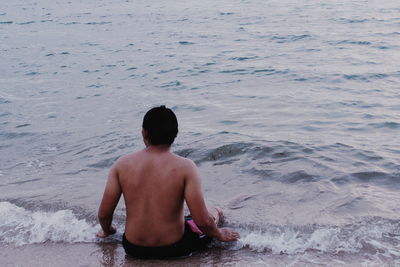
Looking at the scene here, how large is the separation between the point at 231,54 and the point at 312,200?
1161cm

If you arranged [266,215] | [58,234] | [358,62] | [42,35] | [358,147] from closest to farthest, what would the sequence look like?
1. [58,234]
2. [266,215]
3. [358,147]
4. [358,62]
5. [42,35]

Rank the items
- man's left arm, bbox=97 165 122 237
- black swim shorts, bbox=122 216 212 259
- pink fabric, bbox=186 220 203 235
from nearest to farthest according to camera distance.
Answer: man's left arm, bbox=97 165 122 237 → black swim shorts, bbox=122 216 212 259 → pink fabric, bbox=186 220 203 235

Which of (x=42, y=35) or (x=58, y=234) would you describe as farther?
(x=42, y=35)

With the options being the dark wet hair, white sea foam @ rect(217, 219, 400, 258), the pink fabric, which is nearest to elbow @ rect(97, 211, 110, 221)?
the pink fabric

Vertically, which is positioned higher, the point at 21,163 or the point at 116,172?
the point at 116,172

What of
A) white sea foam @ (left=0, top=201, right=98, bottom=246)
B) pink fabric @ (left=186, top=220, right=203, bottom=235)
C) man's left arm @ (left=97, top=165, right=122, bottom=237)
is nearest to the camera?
man's left arm @ (left=97, top=165, right=122, bottom=237)

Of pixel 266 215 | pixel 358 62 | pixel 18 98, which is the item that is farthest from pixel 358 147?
pixel 18 98

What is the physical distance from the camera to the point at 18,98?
11734 millimetres

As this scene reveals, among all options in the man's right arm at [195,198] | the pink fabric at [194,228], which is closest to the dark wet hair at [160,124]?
the man's right arm at [195,198]

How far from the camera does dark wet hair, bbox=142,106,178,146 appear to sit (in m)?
3.37

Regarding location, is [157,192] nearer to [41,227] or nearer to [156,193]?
[156,193]

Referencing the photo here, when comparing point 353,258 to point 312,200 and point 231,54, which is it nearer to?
point 312,200

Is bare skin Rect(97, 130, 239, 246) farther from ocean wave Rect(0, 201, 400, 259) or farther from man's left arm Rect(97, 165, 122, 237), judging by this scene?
ocean wave Rect(0, 201, 400, 259)

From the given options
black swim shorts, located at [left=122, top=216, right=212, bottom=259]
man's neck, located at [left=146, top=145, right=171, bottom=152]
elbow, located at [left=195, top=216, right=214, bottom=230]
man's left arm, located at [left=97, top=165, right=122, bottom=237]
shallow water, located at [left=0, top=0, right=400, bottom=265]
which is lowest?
shallow water, located at [left=0, top=0, right=400, bottom=265]
